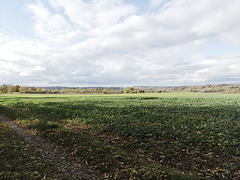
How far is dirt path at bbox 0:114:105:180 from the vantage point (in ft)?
22.2

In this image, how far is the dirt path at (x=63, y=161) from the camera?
22.2ft

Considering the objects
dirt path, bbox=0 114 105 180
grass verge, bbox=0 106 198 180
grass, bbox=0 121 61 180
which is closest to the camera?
grass, bbox=0 121 61 180

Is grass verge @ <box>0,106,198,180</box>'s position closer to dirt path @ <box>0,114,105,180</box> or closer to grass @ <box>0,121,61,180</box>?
grass @ <box>0,121,61,180</box>

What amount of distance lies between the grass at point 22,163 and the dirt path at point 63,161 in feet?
1.32

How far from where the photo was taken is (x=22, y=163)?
23.7 feet

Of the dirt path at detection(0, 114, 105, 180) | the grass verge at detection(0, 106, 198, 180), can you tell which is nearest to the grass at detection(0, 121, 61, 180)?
the grass verge at detection(0, 106, 198, 180)

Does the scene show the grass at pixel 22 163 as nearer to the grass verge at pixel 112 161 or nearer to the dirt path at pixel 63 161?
the grass verge at pixel 112 161

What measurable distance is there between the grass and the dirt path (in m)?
0.40

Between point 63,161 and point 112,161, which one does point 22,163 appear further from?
point 112,161

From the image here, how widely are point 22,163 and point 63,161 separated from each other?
1930 mm

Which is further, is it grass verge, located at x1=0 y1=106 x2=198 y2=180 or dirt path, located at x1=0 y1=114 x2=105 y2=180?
dirt path, located at x1=0 y1=114 x2=105 y2=180

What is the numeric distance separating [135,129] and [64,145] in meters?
5.79

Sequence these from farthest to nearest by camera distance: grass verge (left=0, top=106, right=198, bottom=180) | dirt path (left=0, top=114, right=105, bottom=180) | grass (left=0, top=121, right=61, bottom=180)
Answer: dirt path (left=0, top=114, right=105, bottom=180) < grass verge (left=0, top=106, right=198, bottom=180) < grass (left=0, top=121, right=61, bottom=180)

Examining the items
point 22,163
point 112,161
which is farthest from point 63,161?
point 112,161
